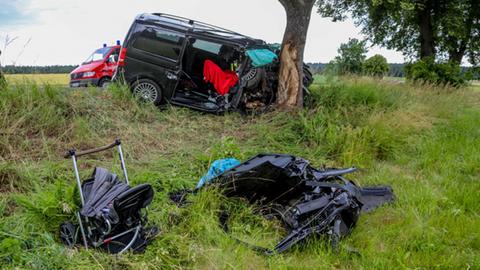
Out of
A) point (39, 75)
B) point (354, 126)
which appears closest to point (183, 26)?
point (39, 75)

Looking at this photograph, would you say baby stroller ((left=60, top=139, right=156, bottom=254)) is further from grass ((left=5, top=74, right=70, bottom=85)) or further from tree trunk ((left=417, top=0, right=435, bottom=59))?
A: tree trunk ((left=417, top=0, right=435, bottom=59))

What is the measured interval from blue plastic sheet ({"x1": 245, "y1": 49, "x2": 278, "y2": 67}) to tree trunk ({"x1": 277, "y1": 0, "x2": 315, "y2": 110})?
0.29 metres

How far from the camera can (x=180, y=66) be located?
7.08 meters

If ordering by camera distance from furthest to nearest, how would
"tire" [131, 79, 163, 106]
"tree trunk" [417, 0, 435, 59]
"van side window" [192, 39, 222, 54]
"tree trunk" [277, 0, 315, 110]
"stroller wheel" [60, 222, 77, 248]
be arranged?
"tree trunk" [417, 0, 435, 59] → "van side window" [192, 39, 222, 54] → "tire" [131, 79, 163, 106] → "tree trunk" [277, 0, 315, 110] → "stroller wheel" [60, 222, 77, 248]

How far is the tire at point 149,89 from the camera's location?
692 cm

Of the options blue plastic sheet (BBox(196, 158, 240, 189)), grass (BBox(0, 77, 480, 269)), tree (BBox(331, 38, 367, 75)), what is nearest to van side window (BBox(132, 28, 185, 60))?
grass (BBox(0, 77, 480, 269))

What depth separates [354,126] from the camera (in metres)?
6.04

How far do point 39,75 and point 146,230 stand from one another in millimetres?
4165

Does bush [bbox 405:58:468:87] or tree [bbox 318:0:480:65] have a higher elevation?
tree [bbox 318:0:480:65]

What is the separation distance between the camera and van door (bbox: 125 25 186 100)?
6.95m

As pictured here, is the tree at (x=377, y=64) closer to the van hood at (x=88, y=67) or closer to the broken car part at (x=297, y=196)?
the van hood at (x=88, y=67)

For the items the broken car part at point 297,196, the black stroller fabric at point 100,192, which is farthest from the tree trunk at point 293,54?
the black stroller fabric at point 100,192

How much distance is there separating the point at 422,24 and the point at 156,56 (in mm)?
12610

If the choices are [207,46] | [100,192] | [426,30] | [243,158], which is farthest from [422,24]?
[100,192]
